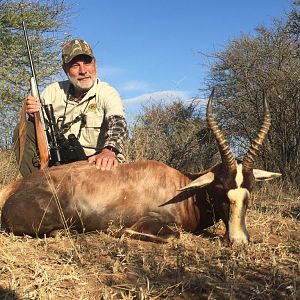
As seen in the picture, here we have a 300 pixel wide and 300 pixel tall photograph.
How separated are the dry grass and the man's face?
2.01 m

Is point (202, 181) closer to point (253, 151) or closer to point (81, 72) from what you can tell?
point (253, 151)

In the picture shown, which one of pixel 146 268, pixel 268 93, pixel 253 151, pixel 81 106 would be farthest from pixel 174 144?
pixel 146 268

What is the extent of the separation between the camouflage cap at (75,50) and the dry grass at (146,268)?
232cm

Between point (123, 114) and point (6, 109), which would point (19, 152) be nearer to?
point (123, 114)

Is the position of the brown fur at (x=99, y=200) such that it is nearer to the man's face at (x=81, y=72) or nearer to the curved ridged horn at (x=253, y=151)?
the curved ridged horn at (x=253, y=151)

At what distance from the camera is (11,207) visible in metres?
4.47

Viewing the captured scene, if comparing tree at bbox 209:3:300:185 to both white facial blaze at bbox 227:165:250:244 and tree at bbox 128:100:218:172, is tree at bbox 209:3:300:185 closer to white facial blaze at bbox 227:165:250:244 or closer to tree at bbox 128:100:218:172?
tree at bbox 128:100:218:172

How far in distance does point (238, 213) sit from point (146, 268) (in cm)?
126

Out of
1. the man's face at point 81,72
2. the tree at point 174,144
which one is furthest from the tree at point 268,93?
the man's face at point 81,72

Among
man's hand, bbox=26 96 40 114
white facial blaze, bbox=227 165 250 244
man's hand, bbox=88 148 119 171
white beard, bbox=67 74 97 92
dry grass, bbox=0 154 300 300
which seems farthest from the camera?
white beard, bbox=67 74 97 92

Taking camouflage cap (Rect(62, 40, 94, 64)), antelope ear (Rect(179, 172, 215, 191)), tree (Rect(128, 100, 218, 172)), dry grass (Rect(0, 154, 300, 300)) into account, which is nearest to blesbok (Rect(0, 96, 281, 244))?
antelope ear (Rect(179, 172, 215, 191))

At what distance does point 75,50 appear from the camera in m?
5.78

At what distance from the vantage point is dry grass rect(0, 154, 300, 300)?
2.84 m

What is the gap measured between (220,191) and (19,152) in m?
2.61
